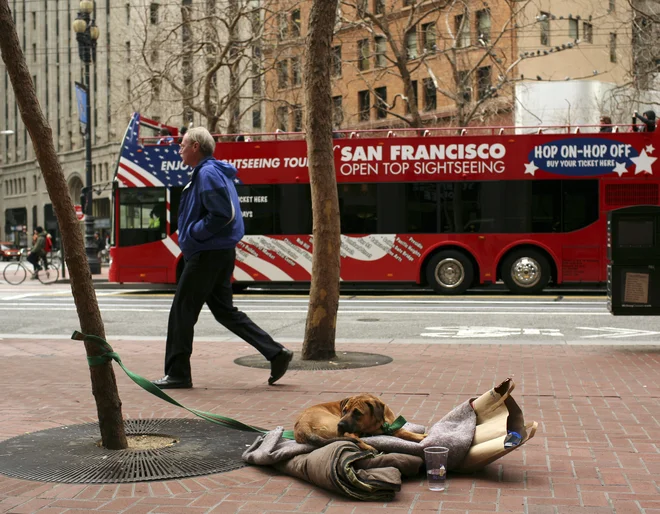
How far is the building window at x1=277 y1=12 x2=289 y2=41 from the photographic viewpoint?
29516 millimetres

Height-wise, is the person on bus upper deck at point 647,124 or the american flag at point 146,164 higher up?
the person on bus upper deck at point 647,124

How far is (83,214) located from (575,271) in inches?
628

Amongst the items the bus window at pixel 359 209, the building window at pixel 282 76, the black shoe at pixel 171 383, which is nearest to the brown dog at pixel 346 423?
the black shoe at pixel 171 383

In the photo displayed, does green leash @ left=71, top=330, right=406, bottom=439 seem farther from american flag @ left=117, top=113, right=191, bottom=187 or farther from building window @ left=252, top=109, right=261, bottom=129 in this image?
building window @ left=252, top=109, right=261, bottom=129

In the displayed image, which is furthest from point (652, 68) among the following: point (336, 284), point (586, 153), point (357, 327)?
point (336, 284)

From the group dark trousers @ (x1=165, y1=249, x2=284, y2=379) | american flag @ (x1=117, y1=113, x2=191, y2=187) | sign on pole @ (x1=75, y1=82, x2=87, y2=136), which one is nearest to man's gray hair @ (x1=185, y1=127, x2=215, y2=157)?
dark trousers @ (x1=165, y1=249, x2=284, y2=379)

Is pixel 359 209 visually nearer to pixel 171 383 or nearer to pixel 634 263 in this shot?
pixel 634 263

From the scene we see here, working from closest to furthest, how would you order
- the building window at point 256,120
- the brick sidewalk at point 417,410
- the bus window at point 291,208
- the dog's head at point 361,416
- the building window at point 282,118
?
1. the brick sidewalk at point 417,410
2. the dog's head at point 361,416
3. the bus window at point 291,208
4. the building window at point 282,118
5. the building window at point 256,120

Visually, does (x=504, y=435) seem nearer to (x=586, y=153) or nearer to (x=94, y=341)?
(x=94, y=341)

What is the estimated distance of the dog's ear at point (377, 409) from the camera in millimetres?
5004

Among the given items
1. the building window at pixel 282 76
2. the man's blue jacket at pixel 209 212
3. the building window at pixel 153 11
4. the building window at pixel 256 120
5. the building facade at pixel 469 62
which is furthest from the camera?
the building window at pixel 256 120

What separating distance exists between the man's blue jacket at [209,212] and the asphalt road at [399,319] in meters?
4.27

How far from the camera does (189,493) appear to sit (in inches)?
176

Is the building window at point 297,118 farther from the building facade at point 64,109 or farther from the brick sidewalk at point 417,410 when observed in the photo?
the brick sidewalk at point 417,410
